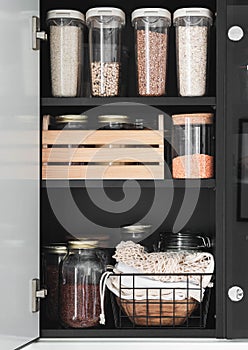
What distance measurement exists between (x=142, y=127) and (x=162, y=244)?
32 centimetres

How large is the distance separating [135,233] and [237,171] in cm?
40

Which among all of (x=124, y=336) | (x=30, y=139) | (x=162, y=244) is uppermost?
(x=30, y=139)

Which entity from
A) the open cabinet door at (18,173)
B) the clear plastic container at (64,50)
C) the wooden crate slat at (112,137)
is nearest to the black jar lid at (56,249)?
the open cabinet door at (18,173)

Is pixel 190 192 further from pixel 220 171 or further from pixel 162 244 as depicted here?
pixel 220 171

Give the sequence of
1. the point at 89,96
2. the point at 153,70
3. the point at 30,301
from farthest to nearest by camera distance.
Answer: the point at 89,96 < the point at 153,70 < the point at 30,301

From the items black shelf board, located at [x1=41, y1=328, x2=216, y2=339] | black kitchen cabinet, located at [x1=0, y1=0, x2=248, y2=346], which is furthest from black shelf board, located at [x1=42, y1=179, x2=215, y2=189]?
black shelf board, located at [x1=41, y1=328, x2=216, y2=339]

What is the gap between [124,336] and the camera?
5.65 feet

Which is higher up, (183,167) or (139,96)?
(139,96)

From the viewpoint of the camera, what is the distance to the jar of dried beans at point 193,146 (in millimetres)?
1793

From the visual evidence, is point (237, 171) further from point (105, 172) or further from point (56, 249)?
point (56, 249)

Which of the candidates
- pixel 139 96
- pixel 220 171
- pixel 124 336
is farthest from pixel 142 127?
pixel 124 336

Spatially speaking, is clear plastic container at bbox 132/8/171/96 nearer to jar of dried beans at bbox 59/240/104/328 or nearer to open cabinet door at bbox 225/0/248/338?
open cabinet door at bbox 225/0/248/338

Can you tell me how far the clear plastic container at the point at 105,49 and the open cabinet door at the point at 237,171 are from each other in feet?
0.90

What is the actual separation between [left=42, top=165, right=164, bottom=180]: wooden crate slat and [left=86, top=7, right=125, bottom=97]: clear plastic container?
7.2 inches
